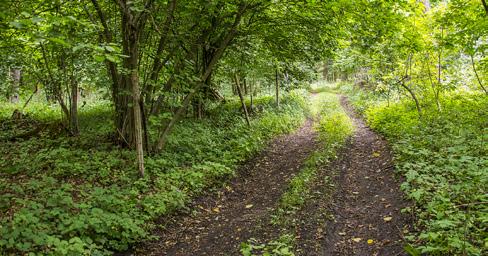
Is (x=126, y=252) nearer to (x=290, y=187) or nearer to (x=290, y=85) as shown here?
(x=290, y=187)

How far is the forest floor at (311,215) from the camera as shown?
16.7 feet

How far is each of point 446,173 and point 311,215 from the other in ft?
8.28

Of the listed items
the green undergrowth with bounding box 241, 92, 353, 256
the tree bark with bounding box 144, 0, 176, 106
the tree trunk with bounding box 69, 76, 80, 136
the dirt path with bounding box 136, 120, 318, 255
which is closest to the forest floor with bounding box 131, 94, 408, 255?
the dirt path with bounding box 136, 120, 318, 255

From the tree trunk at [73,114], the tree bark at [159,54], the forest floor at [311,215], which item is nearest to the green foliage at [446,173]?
the forest floor at [311,215]

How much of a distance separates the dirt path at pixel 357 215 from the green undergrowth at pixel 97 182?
8.79ft

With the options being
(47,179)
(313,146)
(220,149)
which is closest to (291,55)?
(313,146)

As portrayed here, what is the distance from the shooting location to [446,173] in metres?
6.03

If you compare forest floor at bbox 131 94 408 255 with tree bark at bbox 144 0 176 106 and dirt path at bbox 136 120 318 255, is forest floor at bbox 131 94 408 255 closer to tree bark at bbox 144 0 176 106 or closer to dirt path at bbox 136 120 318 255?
dirt path at bbox 136 120 318 255

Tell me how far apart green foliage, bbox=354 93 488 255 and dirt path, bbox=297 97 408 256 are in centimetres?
33

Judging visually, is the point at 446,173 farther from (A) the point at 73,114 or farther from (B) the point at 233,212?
(A) the point at 73,114

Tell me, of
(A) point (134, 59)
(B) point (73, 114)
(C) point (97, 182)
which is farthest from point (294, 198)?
→ (B) point (73, 114)

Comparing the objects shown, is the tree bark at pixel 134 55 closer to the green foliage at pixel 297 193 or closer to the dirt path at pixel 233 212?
the dirt path at pixel 233 212

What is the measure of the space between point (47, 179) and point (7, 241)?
2152mm

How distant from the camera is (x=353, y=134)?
1316 centimetres
